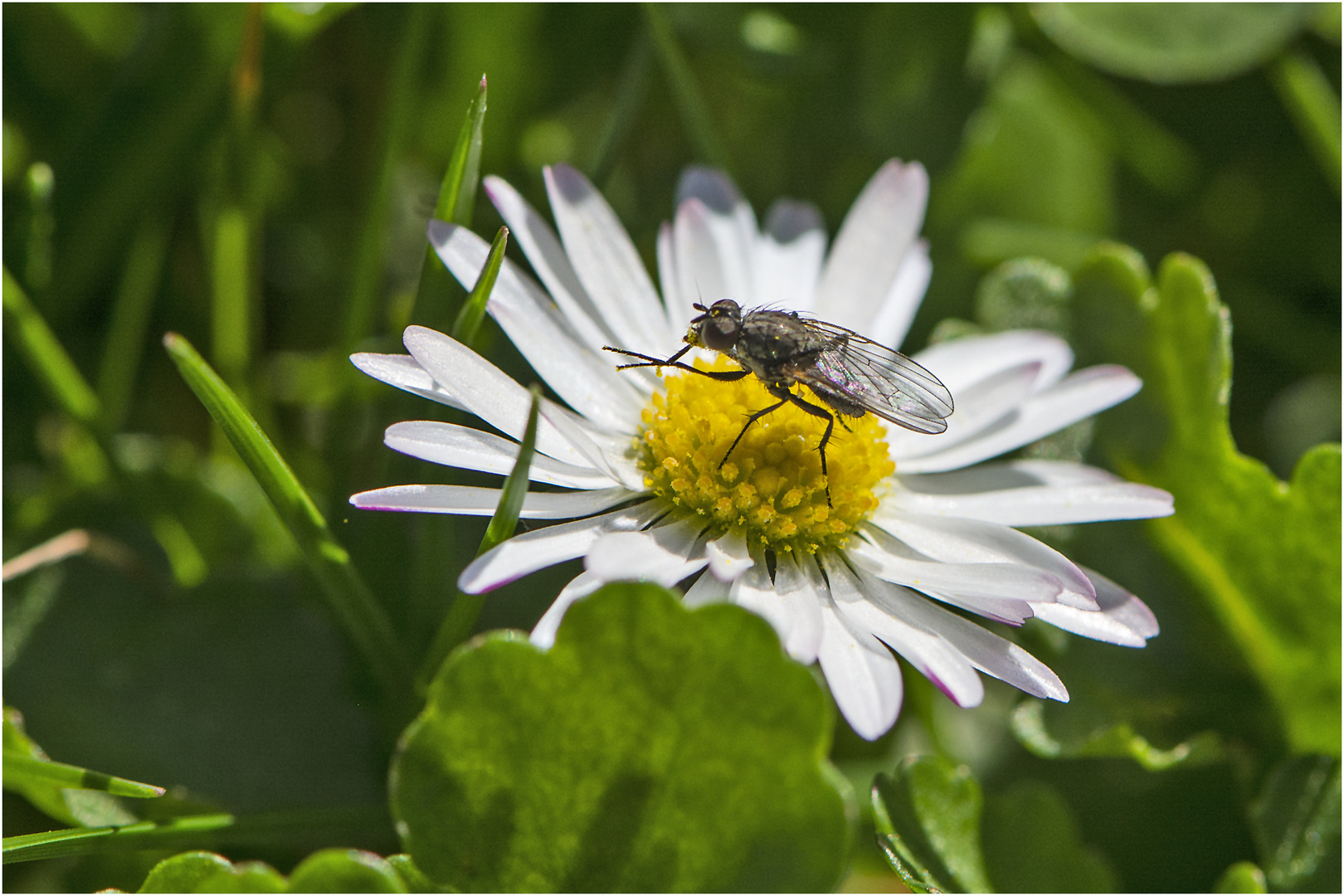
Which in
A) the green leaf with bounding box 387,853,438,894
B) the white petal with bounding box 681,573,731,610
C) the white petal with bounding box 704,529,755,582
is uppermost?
the white petal with bounding box 704,529,755,582

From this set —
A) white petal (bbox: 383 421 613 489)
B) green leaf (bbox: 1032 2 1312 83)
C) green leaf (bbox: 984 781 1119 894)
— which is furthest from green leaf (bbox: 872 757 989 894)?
green leaf (bbox: 1032 2 1312 83)

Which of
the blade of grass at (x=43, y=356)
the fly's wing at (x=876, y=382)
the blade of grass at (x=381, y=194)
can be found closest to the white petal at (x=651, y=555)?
the fly's wing at (x=876, y=382)

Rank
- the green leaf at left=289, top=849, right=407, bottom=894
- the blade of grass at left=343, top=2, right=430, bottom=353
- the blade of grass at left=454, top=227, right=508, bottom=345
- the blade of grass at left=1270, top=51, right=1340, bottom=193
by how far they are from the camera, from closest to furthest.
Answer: the green leaf at left=289, top=849, right=407, bottom=894 → the blade of grass at left=454, top=227, right=508, bottom=345 → the blade of grass at left=343, top=2, right=430, bottom=353 → the blade of grass at left=1270, top=51, right=1340, bottom=193

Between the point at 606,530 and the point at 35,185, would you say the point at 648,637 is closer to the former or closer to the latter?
the point at 606,530

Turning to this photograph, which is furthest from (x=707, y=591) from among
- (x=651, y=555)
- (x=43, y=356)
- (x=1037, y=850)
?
(x=43, y=356)

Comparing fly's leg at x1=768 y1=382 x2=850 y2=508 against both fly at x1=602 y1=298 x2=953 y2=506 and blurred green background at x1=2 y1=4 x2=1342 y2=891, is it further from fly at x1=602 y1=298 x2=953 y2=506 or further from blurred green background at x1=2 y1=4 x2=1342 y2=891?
blurred green background at x1=2 y1=4 x2=1342 y2=891

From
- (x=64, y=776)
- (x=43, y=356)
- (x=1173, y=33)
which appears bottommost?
(x=64, y=776)

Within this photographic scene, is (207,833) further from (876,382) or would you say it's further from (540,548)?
(876,382)
